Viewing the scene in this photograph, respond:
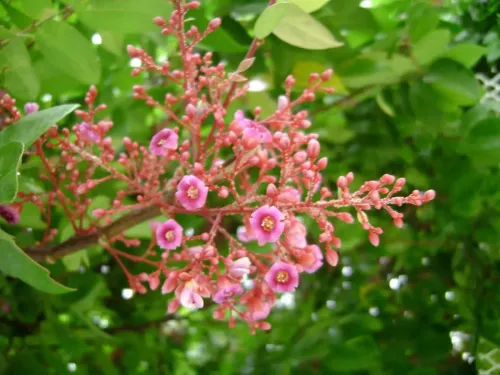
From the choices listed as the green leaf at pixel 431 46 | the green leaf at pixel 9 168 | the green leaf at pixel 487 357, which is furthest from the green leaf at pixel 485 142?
the green leaf at pixel 9 168

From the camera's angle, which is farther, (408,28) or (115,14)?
(408,28)

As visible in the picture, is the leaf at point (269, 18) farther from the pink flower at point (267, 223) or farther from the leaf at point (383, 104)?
the leaf at point (383, 104)

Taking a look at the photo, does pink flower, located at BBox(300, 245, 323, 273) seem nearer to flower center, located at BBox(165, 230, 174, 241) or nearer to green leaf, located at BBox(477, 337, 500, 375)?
flower center, located at BBox(165, 230, 174, 241)

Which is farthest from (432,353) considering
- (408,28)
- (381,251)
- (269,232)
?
(269,232)

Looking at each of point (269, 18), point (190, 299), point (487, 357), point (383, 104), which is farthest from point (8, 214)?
point (487, 357)

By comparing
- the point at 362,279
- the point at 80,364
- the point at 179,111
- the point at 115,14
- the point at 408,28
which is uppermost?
the point at 115,14

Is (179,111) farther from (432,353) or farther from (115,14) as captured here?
(432,353)

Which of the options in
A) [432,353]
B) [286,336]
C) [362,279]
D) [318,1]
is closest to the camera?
[318,1]

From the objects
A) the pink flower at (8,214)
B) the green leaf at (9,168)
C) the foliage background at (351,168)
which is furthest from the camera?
the foliage background at (351,168)
